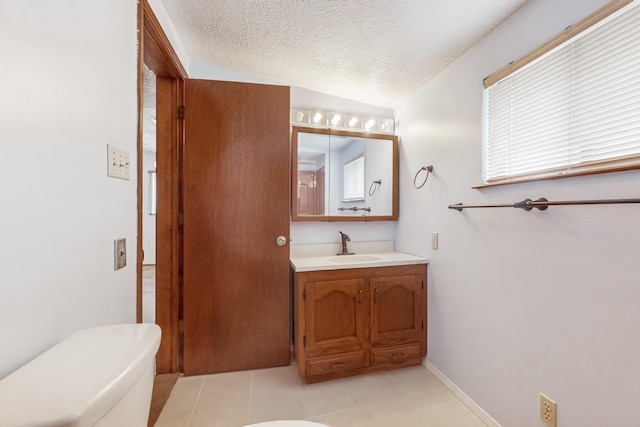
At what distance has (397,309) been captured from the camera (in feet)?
6.16

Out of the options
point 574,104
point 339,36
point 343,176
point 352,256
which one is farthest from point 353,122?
point 574,104

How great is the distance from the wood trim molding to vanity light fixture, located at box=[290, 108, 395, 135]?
1.01 meters

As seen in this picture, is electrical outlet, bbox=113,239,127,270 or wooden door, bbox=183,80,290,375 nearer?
electrical outlet, bbox=113,239,127,270

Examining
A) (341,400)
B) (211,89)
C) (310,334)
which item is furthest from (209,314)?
(211,89)

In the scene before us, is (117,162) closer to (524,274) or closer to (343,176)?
A: (343,176)

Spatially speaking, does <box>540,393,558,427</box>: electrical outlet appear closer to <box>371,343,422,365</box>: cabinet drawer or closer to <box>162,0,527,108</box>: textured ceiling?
<box>371,343,422,365</box>: cabinet drawer

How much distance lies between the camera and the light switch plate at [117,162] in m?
0.96

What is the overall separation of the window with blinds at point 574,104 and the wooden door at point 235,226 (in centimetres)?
137

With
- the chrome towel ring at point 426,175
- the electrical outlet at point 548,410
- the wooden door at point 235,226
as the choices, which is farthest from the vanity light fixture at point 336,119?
the electrical outlet at point 548,410

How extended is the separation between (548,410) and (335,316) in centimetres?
112

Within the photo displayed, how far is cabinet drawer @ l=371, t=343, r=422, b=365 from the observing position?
1.82m

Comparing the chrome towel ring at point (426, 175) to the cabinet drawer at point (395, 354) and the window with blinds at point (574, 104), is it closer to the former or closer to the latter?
the window with blinds at point (574, 104)

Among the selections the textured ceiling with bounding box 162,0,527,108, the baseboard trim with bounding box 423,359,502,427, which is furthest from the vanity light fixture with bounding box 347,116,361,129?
the baseboard trim with bounding box 423,359,502,427

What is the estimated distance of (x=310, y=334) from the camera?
67.2 inches
